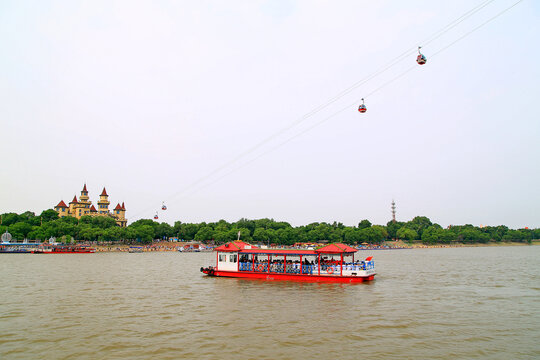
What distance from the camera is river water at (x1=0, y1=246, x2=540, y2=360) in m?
15.1

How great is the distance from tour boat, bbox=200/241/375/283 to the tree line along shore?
7713cm

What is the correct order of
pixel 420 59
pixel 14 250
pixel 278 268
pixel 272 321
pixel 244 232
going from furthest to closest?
1. pixel 244 232
2. pixel 14 250
3. pixel 278 268
4. pixel 272 321
5. pixel 420 59

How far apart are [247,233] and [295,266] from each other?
99.3 meters

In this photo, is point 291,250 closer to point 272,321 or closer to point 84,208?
point 272,321

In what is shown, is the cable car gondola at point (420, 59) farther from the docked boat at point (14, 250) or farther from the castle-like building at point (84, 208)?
the castle-like building at point (84, 208)

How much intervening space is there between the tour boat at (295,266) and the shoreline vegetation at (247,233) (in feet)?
285

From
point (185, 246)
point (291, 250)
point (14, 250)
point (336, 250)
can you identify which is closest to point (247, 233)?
point (185, 246)

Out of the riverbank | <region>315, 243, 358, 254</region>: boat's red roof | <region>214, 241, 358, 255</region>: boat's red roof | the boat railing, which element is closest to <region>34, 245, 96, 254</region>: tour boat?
the riverbank

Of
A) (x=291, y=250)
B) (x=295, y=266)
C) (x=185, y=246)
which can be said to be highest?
(x=291, y=250)

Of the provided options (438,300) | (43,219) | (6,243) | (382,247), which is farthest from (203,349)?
(382,247)

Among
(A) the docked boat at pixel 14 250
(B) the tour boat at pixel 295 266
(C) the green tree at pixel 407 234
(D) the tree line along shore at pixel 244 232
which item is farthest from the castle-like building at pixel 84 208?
(B) the tour boat at pixel 295 266

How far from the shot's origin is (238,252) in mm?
37375

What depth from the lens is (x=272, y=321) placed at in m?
19.6

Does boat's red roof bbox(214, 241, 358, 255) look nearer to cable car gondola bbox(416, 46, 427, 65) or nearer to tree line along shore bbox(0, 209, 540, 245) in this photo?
cable car gondola bbox(416, 46, 427, 65)
